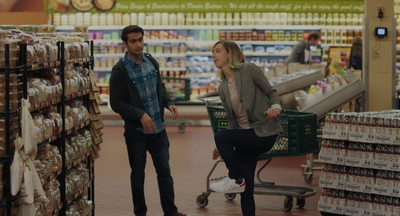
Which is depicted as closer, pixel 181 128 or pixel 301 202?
pixel 301 202

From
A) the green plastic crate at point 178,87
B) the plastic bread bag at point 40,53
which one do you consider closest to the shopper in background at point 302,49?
the green plastic crate at point 178,87

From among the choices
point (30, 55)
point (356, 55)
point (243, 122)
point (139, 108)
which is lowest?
point (243, 122)

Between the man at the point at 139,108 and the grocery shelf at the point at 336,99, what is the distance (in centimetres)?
290

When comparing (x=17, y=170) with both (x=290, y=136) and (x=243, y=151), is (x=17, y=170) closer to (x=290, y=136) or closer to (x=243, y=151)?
(x=243, y=151)

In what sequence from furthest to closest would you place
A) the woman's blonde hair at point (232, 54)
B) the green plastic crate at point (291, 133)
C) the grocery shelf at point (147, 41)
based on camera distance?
the grocery shelf at point (147, 41) < the green plastic crate at point (291, 133) < the woman's blonde hair at point (232, 54)

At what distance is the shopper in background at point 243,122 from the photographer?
6.66 meters

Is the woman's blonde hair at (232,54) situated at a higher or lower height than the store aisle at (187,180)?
higher

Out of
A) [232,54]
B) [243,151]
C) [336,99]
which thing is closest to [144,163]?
[243,151]

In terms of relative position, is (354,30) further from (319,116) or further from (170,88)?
(319,116)

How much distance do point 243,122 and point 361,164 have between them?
1.23 m

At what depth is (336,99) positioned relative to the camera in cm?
1019

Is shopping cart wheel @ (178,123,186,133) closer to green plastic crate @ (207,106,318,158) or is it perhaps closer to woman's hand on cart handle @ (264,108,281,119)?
green plastic crate @ (207,106,318,158)

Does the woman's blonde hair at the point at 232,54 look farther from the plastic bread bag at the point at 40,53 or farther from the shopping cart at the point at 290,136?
the plastic bread bag at the point at 40,53

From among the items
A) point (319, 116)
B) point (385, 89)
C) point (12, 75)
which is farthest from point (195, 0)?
point (12, 75)
